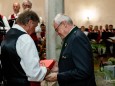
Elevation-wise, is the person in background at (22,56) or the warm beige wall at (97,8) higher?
the person in background at (22,56)

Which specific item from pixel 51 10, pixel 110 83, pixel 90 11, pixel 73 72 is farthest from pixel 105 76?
pixel 90 11

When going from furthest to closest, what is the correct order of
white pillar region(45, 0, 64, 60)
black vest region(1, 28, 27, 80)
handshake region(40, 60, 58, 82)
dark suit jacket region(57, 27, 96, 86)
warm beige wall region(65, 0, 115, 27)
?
warm beige wall region(65, 0, 115, 27), white pillar region(45, 0, 64, 60), handshake region(40, 60, 58, 82), black vest region(1, 28, 27, 80), dark suit jacket region(57, 27, 96, 86)

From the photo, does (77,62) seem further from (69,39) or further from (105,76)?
(105,76)

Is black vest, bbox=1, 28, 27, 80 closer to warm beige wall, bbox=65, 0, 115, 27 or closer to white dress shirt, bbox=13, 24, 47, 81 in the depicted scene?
white dress shirt, bbox=13, 24, 47, 81

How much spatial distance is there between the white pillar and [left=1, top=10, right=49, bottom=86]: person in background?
2028mm

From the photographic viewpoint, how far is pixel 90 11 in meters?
15.9

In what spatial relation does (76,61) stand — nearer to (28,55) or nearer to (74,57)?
(74,57)

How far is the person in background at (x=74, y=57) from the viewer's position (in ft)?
7.93

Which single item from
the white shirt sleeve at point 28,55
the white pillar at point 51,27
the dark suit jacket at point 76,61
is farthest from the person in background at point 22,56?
the white pillar at point 51,27

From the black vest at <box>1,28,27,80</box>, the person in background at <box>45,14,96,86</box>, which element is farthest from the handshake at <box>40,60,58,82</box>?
the black vest at <box>1,28,27,80</box>

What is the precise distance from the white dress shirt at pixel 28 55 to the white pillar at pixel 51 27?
221 cm

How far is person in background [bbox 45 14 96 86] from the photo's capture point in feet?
7.93

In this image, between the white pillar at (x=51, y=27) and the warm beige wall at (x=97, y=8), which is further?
the warm beige wall at (x=97, y=8)

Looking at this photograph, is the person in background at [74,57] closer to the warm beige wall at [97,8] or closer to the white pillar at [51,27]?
the white pillar at [51,27]
